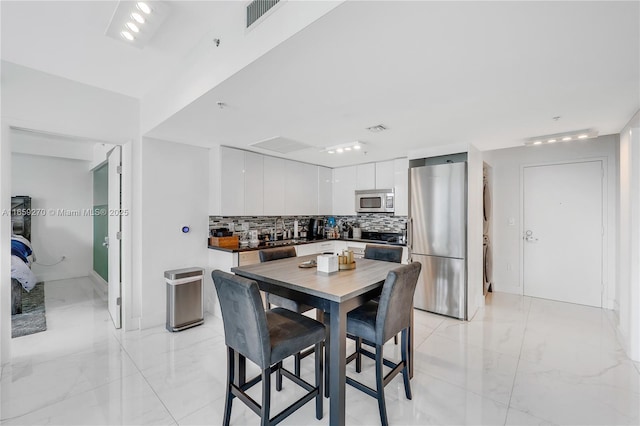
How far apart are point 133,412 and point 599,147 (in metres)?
5.92

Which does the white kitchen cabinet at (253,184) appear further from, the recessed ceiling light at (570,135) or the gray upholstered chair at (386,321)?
the recessed ceiling light at (570,135)

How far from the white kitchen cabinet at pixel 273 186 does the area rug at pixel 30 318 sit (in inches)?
119

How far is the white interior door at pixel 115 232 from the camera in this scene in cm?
332

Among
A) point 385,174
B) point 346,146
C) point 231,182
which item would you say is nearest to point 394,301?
point 346,146

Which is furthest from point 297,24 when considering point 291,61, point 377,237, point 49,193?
point 49,193

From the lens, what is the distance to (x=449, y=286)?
3.65 m

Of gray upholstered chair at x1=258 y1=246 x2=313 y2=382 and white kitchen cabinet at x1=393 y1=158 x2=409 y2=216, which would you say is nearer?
gray upholstered chair at x1=258 y1=246 x2=313 y2=382

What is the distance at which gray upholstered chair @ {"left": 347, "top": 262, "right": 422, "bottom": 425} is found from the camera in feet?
5.93

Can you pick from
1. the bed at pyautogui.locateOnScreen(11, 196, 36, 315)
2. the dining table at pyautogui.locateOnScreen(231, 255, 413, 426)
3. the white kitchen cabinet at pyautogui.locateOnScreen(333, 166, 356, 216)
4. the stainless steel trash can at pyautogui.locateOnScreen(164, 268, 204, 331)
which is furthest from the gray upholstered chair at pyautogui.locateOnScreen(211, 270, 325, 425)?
the bed at pyautogui.locateOnScreen(11, 196, 36, 315)

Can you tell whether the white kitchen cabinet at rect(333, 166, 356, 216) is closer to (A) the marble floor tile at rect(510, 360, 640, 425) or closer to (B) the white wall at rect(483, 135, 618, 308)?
(B) the white wall at rect(483, 135, 618, 308)

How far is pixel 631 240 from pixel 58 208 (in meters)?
8.71

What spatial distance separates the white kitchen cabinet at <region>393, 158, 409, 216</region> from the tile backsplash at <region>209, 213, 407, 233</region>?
0.43 m

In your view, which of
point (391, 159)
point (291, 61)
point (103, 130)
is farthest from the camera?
point (391, 159)

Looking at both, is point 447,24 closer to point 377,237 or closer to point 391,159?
point 391,159
